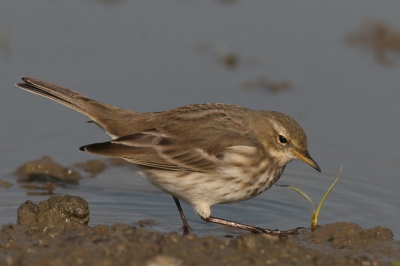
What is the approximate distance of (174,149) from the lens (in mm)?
9375

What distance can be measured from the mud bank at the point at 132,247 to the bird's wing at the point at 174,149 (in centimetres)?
88

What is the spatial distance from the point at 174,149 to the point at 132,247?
237cm

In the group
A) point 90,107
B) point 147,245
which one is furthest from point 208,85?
point 147,245

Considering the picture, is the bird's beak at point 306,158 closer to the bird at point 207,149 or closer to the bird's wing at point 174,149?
the bird at point 207,149

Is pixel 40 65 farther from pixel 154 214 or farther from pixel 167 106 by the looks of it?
pixel 154 214

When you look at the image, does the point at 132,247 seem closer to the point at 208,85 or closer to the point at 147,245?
the point at 147,245

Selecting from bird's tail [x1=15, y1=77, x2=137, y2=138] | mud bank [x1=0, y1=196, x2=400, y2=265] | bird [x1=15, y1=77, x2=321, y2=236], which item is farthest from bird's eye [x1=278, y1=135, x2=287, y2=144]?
bird's tail [x1=15, y1=77, x2=137, y2=138]

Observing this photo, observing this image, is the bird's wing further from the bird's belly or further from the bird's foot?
the bird's foot

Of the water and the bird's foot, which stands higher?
the water

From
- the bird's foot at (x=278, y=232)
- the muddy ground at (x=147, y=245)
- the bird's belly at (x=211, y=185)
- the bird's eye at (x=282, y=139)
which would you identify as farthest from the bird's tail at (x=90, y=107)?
the bird's foot at (x=278, y=232)

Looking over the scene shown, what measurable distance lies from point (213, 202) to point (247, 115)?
44.6 inches

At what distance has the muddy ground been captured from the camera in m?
7.05

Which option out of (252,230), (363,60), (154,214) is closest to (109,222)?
(154,214)

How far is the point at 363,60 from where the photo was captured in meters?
14.6
